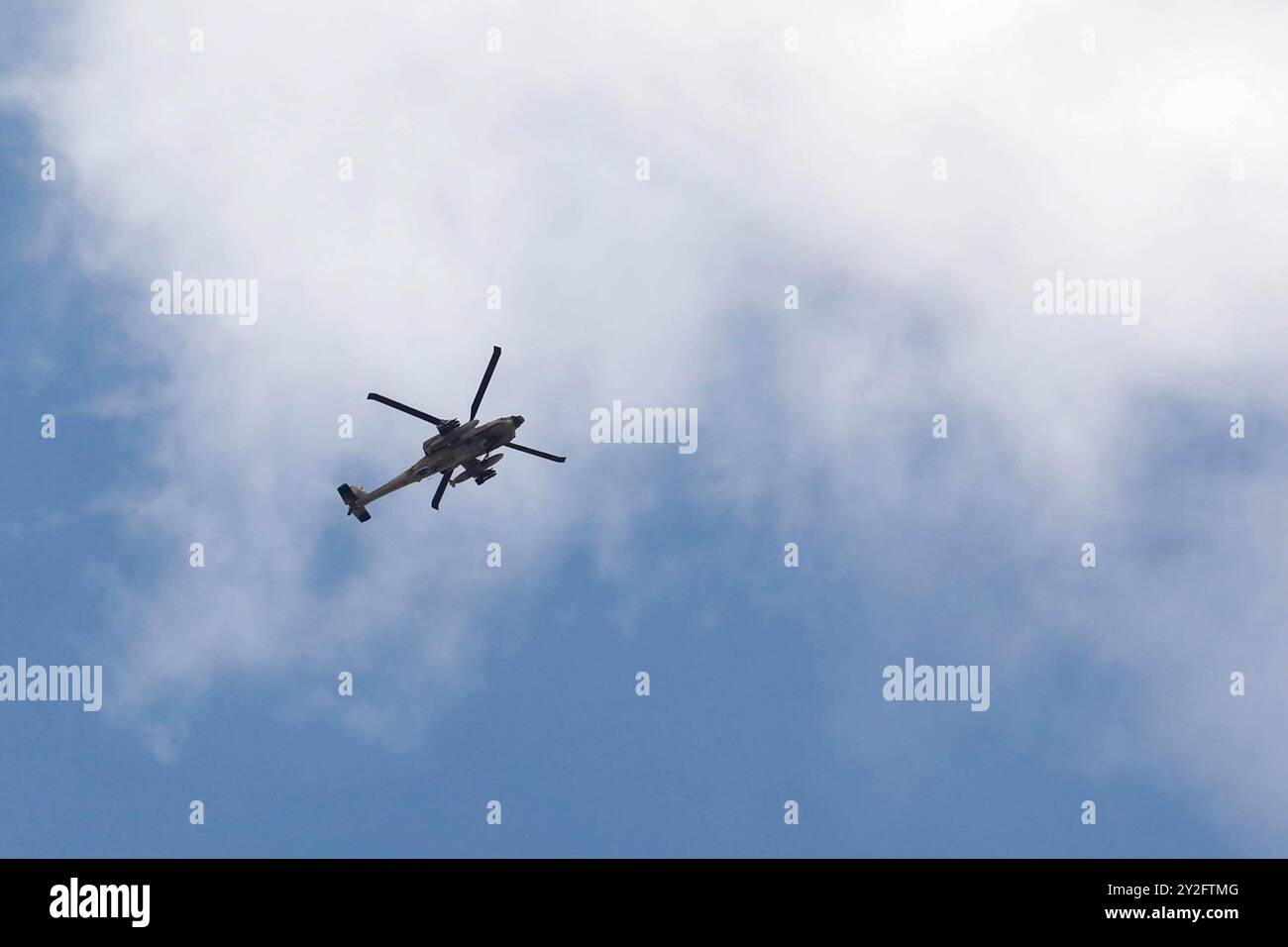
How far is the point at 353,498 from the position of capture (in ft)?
319

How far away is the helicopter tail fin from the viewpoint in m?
97.2

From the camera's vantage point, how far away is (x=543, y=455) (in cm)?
9400

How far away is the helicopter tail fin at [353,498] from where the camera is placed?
97.2 m
